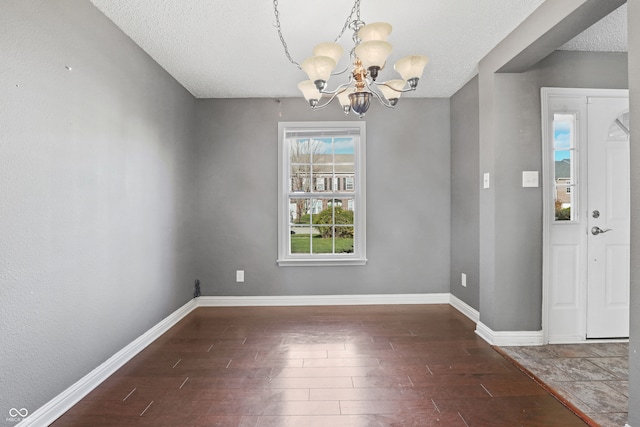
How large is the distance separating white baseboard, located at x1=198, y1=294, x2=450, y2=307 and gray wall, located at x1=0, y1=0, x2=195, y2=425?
0.84 meters

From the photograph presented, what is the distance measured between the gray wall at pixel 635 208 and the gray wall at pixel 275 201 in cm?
225

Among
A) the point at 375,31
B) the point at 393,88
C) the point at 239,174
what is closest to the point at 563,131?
the point at 393,88

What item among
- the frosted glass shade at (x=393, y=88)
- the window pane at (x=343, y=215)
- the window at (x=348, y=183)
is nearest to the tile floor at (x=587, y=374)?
the window pane at (x=343, y=215)

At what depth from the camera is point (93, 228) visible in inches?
80.2

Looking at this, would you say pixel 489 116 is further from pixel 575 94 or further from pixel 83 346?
pixel 83 346

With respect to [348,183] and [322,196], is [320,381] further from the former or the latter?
[348,183]

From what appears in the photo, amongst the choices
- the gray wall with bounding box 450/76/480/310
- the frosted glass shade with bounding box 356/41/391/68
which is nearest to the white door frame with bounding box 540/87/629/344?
the gray wall with bounding box 450/76/480/310

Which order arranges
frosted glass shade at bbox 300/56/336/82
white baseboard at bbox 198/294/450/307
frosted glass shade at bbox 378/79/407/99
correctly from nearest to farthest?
frosted glass shade at bbox 300/56/336/82 < frosted glass shade at bbox 378/79/407/99 < white baseboard at bbox 198/294/450/307

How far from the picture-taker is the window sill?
3.68 m

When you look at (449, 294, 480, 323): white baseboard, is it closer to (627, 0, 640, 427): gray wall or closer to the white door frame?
the white door frame

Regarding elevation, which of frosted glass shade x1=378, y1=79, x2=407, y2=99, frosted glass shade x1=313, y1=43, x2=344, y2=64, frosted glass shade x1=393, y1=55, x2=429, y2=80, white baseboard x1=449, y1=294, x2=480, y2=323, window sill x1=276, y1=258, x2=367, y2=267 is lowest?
white baseboard x1=449, y1=294, x2=480, y2=323

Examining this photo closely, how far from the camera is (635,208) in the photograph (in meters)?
1.46

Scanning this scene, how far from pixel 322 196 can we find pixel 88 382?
267 cm

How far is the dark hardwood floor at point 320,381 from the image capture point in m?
1.71
